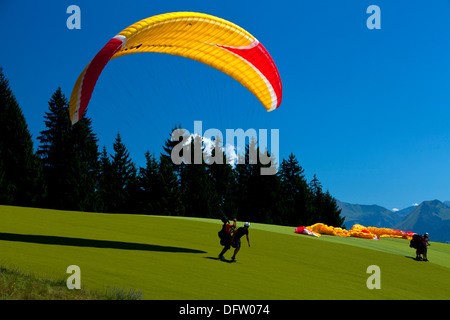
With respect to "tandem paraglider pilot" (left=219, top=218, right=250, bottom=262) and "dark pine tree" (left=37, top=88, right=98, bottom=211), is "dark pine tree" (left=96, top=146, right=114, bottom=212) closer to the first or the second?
"dark pine tree" (left=37, top=88, right=98, bottom=211)

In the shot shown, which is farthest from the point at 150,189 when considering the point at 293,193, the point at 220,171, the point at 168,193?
the point at 293,193

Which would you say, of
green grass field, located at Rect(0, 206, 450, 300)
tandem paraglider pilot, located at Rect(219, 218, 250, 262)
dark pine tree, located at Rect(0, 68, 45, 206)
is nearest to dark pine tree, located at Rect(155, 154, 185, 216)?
dark pine tree, located at Rect(0, 68, 45, 206)

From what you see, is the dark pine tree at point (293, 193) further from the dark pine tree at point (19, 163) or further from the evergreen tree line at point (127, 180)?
the dark pine tree at point (19, 163)

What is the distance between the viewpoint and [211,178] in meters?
63.4

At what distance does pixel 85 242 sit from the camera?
14625mm

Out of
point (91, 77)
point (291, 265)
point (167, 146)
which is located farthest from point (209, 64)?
point (167, 146)

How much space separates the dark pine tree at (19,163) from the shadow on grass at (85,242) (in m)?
32.7

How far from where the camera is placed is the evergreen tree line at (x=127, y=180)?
46.1m

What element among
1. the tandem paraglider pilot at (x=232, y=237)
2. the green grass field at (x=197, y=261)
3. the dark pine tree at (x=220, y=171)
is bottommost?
the green grass field at (x=197, y=261)

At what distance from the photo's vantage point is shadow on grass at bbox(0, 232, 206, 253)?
13.8 meters

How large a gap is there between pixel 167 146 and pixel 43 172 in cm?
1885

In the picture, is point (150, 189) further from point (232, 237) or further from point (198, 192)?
point (232, 237)

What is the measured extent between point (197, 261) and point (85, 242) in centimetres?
434

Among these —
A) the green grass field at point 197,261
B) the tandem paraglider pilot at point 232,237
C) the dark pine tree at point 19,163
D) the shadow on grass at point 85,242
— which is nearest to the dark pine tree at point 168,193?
the dark pine tree at point 19,163
